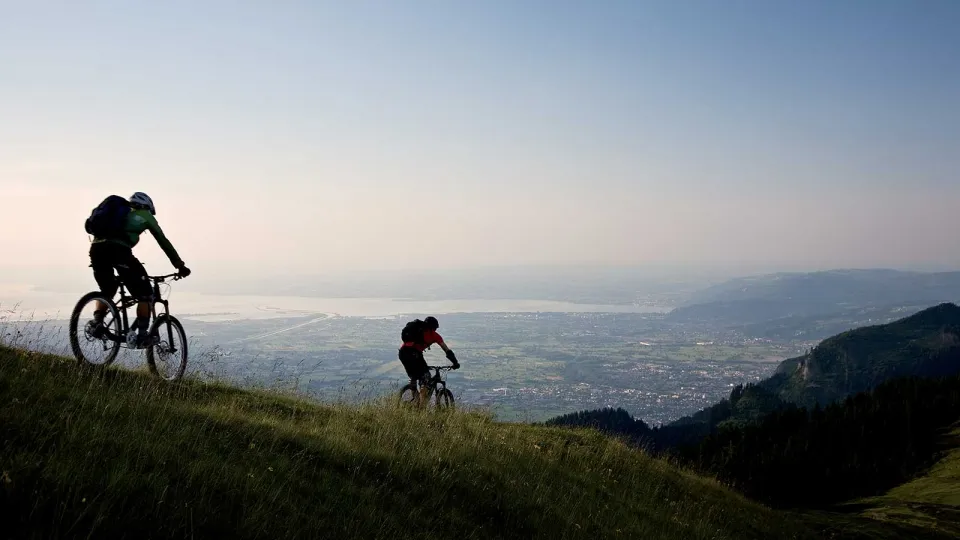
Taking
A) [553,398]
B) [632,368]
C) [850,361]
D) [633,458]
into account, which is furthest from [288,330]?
[850,361]

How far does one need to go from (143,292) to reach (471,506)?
7134 mm

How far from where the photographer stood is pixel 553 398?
11156 centimetres

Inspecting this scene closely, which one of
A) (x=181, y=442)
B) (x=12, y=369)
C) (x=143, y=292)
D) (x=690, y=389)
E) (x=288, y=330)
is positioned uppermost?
(x=143, y=292)

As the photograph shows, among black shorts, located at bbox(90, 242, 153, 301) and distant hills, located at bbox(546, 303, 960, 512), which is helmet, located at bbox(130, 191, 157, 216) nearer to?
black shorts, located at bbox(90, 242, 153, 301)

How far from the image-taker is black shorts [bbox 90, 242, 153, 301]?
9180 millimetres

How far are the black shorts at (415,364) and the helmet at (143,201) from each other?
24.3 ft

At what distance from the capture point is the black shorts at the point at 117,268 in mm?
9180

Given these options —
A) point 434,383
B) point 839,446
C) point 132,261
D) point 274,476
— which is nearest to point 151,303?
point 132,261

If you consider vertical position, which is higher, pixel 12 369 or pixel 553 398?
pixel 12 369

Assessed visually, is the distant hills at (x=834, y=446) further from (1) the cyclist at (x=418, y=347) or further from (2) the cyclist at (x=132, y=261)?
(2) the cyclist at (x=132, y=261)

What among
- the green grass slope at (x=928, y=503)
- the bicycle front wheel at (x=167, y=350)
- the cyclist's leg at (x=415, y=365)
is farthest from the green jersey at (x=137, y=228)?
the green grass slope at (x=928, y=503)

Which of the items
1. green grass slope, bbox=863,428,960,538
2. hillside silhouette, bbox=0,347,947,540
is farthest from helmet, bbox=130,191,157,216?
green grass slope, bbox=863,428,960,538

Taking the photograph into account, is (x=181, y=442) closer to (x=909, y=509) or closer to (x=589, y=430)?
(x=589, y=430)

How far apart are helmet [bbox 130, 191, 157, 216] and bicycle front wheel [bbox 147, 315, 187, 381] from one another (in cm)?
212
